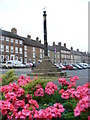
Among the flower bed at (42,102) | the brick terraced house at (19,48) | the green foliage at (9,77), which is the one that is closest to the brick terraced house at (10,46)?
the brick terraced house at (19,48)

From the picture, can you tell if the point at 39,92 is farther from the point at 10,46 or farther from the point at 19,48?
the point at 19,48

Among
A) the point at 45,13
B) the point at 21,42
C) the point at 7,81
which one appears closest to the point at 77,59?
the point at 21,42

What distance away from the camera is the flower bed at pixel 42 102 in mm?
Answer: 2227

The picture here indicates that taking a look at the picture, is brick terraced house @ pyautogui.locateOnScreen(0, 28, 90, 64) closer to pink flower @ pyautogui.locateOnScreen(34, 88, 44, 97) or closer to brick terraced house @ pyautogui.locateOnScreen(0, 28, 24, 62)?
brick terraced house @ pyautogui.locateOnScreen(0, 28, 24, 62)

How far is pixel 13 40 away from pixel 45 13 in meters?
39.6

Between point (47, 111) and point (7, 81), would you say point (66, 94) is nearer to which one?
point (47, 111)

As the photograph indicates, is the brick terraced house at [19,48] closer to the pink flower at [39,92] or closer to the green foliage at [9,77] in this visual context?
the green foliage at [9,77]

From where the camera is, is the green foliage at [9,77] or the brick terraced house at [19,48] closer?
the green foliage at [9,77]

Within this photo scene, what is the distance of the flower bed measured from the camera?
7.30 feet

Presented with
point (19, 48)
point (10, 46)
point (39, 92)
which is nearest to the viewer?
point (39, 92)

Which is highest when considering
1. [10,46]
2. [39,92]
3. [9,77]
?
[10,46]

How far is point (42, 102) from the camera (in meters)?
3.46

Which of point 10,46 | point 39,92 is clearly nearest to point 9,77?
point 39,92

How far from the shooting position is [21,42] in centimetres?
6006
